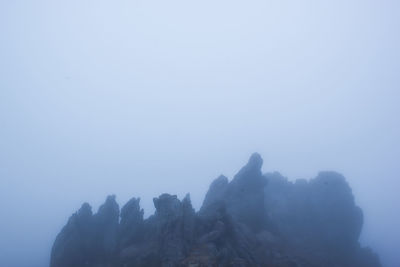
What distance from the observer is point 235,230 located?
54344 mm

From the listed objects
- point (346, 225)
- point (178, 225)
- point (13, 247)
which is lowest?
point (346, 225)

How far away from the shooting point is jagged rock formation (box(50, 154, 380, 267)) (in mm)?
51312

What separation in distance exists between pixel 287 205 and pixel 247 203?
745 inches

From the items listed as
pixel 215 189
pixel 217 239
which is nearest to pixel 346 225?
pixel 215 189

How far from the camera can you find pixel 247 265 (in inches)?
1804

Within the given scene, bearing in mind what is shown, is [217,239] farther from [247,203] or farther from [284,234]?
Answer: [284,234]

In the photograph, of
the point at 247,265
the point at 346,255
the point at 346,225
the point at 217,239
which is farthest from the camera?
the point at 346,225

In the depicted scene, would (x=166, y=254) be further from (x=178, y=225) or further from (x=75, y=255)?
(x=75, y=255)

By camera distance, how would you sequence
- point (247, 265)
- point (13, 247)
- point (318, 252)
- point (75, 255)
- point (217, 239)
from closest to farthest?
1. point (247, 265)
2. point (217, 239)
3. point (75, 255)
4. point (318, 252)
5. point (13, 247)

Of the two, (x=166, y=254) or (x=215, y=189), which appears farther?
(x=215, y=189)

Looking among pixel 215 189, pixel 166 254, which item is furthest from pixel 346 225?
pixel 166 254

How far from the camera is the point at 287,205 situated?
8769 centimetres

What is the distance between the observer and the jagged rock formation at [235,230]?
51.3m

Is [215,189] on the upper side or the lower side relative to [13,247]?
lower
